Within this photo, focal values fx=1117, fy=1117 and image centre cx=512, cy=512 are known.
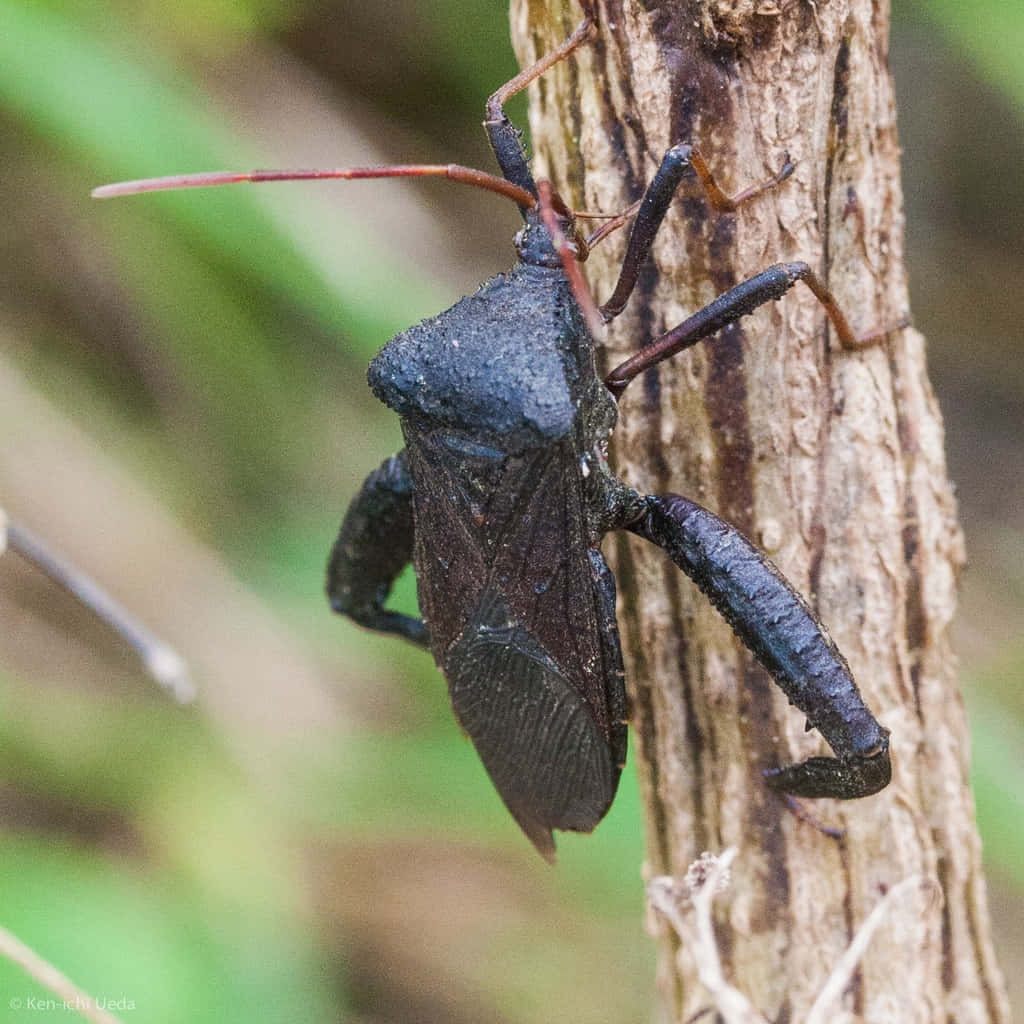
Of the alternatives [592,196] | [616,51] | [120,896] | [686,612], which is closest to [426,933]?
[120,896]

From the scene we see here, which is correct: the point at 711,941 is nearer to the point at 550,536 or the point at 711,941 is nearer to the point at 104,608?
the point at 550,536

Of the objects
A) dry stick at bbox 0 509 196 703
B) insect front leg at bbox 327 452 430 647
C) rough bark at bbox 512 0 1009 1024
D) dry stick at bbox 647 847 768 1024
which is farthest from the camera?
insect front leg at bbox 327 452 430 647

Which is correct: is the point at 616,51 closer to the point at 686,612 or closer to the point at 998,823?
the point at 686,612

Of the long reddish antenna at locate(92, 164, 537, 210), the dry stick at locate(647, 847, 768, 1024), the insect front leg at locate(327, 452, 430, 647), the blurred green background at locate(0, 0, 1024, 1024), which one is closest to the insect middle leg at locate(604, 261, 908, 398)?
the long reddish antenna at locate(92, 164, 537, 210)

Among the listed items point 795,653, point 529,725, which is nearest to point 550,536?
point 529,725

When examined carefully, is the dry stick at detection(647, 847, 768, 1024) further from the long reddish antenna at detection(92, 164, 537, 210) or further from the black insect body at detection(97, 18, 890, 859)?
the long reddish antenna at detection(92, 164, 537, 210)

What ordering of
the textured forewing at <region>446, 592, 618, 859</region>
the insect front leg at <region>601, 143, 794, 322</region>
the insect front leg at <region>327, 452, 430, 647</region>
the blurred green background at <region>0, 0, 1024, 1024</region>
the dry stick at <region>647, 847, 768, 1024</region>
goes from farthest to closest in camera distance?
the blurred green background at <region>0, 0, 1024, 1024</region>
the insect front leg at <region>327, 452, 430, 647</region>
the textured forewing at <region>446, 592, 618, 859</region>
the insect front leg at <region>601, 143, 794, 322</region>
the dry stick at <region>647, 847, 768, 1024</region>
